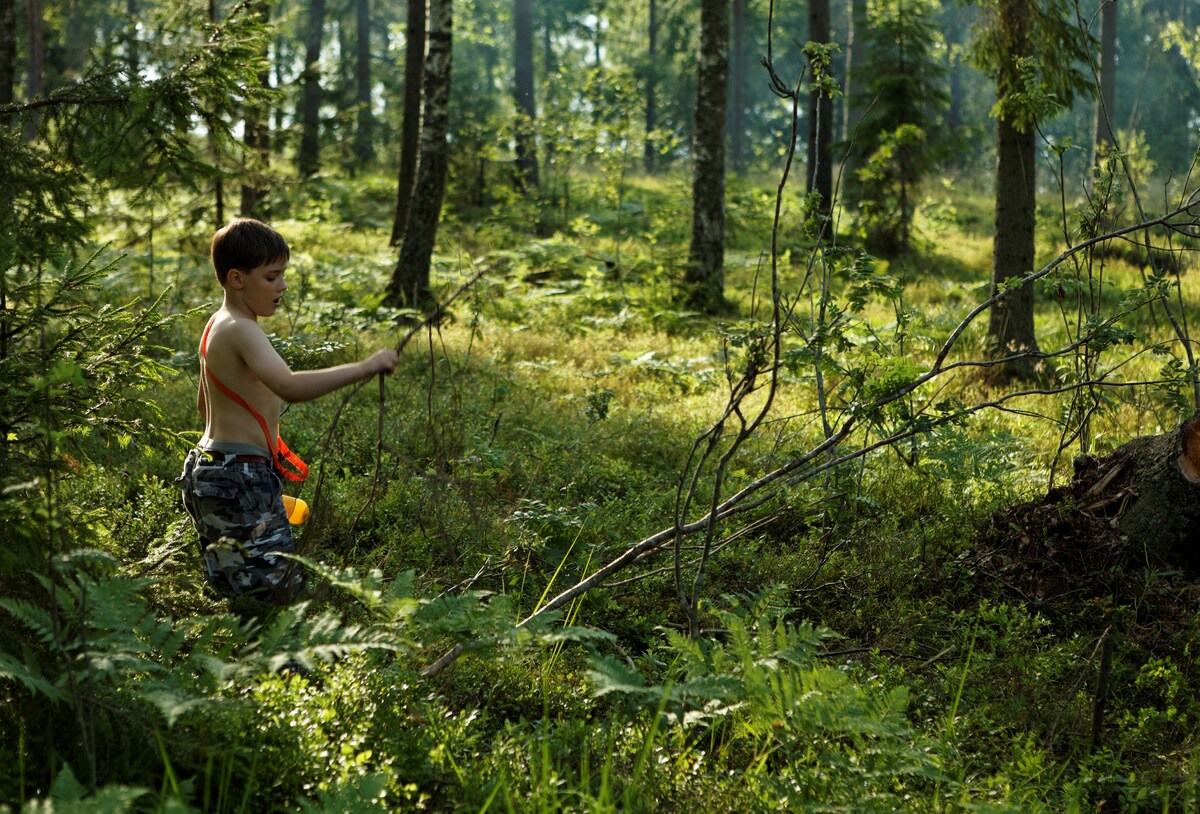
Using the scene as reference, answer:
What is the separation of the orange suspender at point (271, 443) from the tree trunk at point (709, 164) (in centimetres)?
821

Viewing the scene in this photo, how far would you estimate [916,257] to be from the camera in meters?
15.2

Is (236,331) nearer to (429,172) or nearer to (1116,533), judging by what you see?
(1116,533)

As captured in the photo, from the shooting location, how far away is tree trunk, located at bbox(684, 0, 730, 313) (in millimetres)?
11523

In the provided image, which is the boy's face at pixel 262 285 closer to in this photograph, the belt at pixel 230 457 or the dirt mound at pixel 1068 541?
the belt at pixel 230 457

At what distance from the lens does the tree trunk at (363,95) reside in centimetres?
2375

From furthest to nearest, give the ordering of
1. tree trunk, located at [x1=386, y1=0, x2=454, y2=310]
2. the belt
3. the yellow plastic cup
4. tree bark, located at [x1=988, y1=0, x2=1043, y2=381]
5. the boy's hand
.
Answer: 1. tree trunk, located at [x1=386, y1=0, x2=454, y2=310]
2. tree bark, located at [x1=988, y1=0, x2=1043, y2=381]
3. the yellow plastic cup
4. the belt
5. the boy's hand

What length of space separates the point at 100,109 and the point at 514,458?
299cm

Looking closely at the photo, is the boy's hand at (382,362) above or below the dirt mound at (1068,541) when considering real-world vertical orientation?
above

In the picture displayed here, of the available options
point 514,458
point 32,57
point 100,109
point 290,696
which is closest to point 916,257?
point 514,458

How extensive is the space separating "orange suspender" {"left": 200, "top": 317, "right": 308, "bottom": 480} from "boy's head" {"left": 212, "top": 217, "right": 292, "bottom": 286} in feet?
0.85

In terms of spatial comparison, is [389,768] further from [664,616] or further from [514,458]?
[514,458]

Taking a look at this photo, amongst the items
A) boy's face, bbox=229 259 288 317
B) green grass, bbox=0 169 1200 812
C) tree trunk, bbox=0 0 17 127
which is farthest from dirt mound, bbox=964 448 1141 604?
tree trunk, bbox=0 0 17 127

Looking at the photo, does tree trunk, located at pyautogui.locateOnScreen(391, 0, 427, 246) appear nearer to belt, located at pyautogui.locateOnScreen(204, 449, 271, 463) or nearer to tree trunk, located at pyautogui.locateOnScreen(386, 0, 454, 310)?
tree trunk, located at pyautogui.locateOnScreen(386, 0, 454, 310)

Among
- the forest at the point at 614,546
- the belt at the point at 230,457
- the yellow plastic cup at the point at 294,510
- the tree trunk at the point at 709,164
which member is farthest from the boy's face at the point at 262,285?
the tree trunk at the point at 709,164
